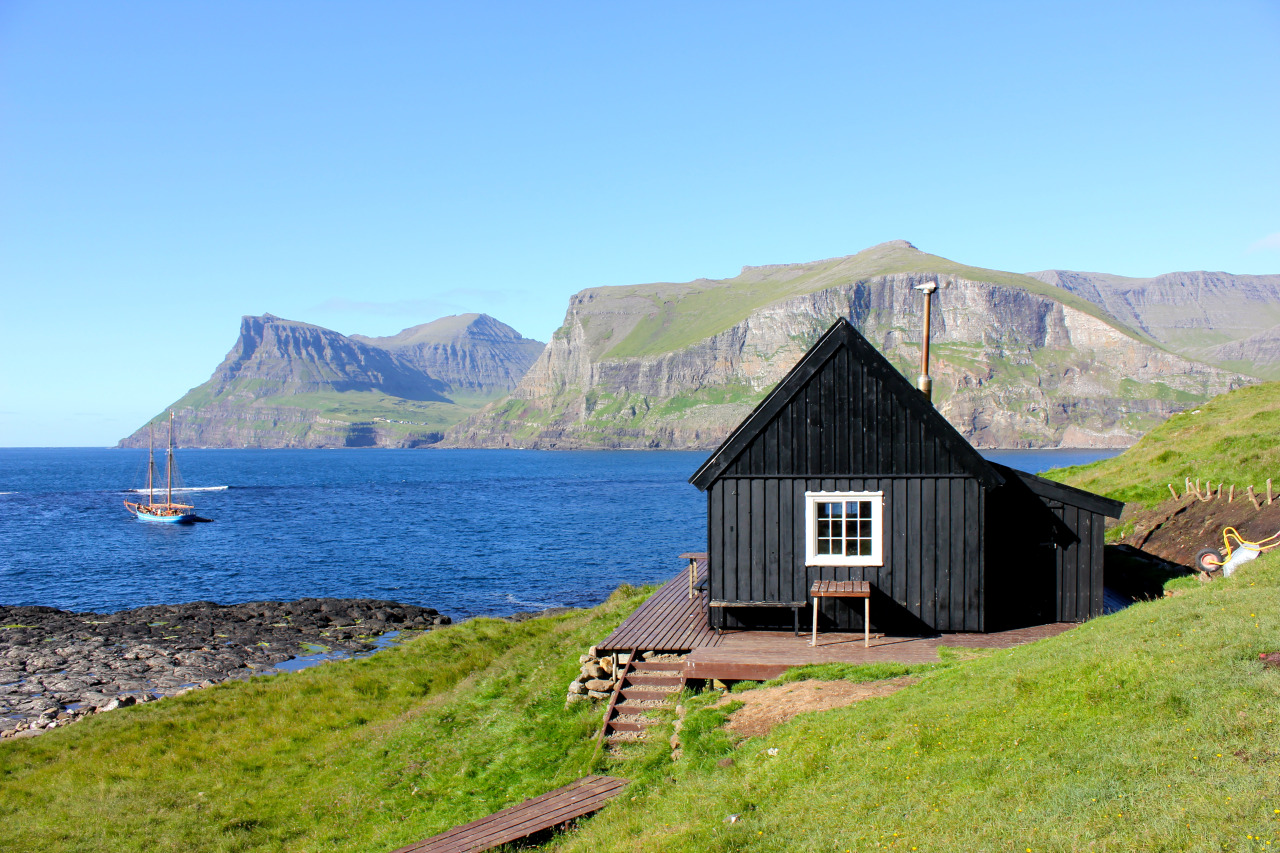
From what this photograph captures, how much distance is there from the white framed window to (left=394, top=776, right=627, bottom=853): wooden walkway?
7210 mm

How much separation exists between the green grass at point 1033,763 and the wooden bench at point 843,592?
3.25 metres

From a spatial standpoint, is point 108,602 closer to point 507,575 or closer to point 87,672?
point 87,672

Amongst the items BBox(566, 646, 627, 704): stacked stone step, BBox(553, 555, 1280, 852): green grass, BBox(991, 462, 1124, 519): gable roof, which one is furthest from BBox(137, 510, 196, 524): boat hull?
BBox(991, 462, 1124, 519): gable roof

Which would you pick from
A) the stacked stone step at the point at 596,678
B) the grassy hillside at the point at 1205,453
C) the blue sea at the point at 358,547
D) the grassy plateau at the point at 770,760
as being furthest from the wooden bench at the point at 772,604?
the blue sea at the point at 358,547

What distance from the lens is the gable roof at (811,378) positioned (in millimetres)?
16859

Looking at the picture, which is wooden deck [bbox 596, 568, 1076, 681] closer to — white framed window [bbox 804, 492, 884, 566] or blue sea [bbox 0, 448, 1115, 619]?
white framed window [bbox 804, 492, 884, 566]

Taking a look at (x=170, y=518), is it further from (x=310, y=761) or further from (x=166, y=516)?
(x=310, y=761)

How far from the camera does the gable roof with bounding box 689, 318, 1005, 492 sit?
16859mm

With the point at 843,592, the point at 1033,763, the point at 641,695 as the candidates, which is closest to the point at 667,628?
the point at 641,695

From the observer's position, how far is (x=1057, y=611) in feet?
59.0

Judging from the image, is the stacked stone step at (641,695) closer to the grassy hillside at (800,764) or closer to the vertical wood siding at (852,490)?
the grassy hillside at (800,764)

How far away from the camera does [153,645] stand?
32.7m

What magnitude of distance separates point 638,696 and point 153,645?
26987mm

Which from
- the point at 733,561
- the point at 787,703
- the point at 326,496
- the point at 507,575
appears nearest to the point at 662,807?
the point at 787,703
